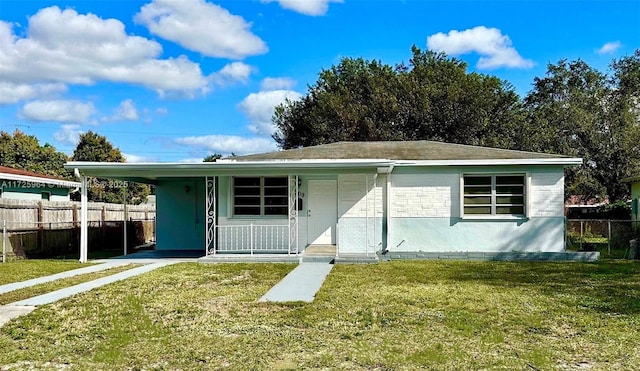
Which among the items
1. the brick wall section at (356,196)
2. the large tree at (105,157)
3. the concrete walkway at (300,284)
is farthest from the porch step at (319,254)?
the large tree at (105,157)

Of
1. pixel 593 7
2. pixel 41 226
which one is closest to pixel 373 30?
pixel 593 7

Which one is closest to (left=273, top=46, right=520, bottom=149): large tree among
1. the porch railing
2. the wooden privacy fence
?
the wooden privacy fence

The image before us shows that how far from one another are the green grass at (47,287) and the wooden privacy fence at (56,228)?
4323mm

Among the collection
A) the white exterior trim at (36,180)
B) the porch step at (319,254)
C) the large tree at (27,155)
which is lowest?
the porch step at (319,254)

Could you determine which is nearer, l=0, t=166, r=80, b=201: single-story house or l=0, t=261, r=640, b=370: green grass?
l=0, t=261, r=640, b=370: green grass

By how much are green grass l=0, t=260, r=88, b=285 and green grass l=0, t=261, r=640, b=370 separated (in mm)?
2520

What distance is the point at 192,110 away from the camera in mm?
31531

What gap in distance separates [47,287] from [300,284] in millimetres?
4527

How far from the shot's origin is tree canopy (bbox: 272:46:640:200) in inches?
1164

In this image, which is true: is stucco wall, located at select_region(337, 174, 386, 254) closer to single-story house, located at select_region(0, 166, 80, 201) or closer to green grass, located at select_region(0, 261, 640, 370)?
green grass, located at select_region(0, 261, 640, 370)

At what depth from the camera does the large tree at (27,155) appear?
3825cm

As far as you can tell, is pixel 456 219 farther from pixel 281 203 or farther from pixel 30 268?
pixel 30 268

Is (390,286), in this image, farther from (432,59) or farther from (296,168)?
(432,59)

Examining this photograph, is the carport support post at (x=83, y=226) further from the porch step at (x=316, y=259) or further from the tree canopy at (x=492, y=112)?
the tree canopy at (x=492, y=112)
